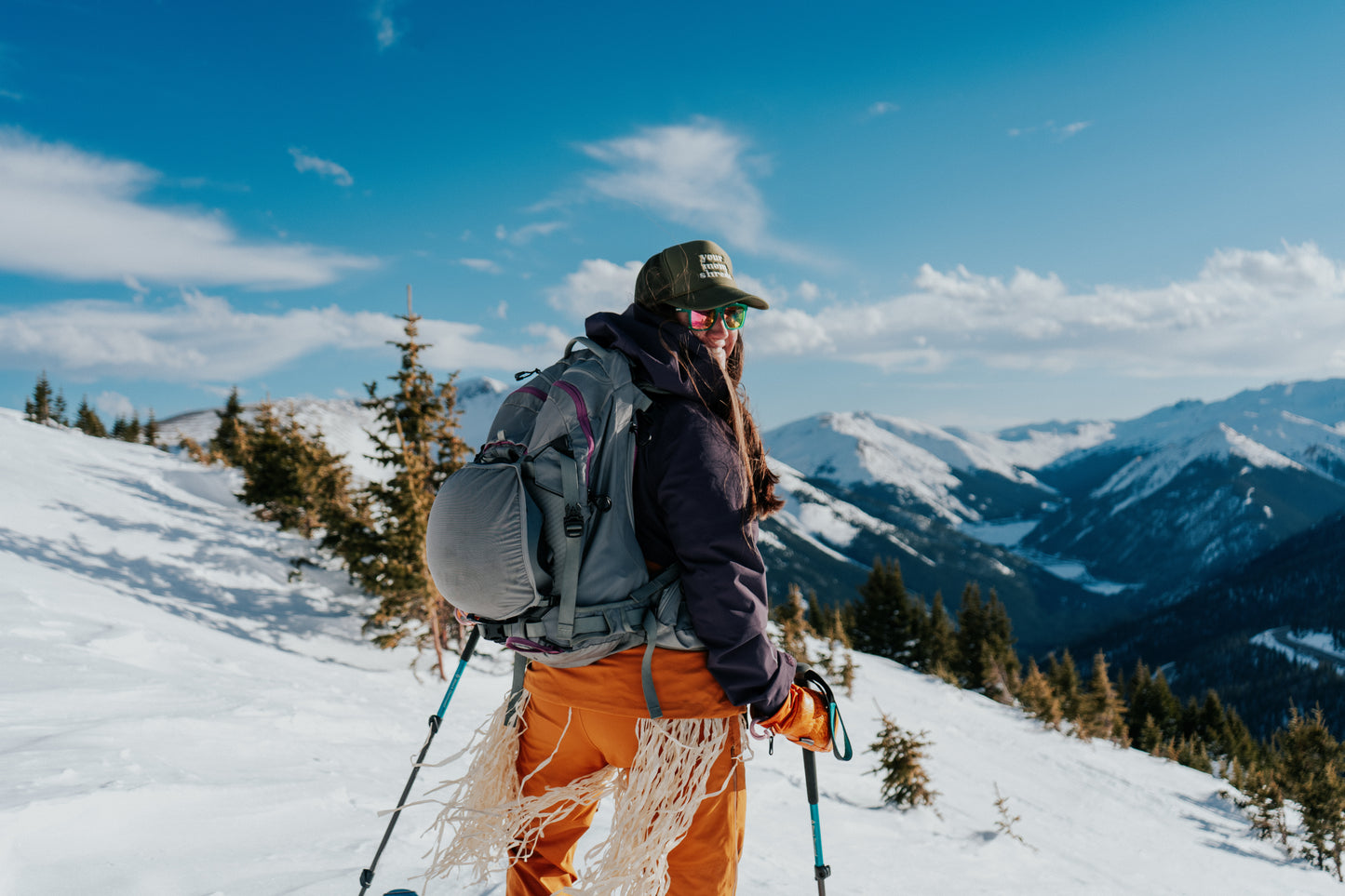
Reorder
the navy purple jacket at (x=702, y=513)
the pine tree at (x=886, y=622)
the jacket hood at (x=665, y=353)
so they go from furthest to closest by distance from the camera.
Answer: the pine tree at (x=886, y=622) < the jacket hood at (x=665, y=353) < the navy purple jacket at (x=702, y=513)

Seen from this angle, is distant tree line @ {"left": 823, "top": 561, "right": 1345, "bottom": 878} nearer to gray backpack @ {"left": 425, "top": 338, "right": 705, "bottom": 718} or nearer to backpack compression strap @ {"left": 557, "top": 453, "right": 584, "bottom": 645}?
gray backpack @ {"left": 425, "top": 338, "right": 705, "bottom": 718}

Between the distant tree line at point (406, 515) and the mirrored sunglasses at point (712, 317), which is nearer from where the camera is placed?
the mirrored sunglasses at point (712, 317)

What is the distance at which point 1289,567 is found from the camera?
15712 centimetres

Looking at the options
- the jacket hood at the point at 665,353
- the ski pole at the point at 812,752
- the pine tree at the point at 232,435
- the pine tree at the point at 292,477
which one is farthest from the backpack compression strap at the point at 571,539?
the pine tree at the point at 232,435

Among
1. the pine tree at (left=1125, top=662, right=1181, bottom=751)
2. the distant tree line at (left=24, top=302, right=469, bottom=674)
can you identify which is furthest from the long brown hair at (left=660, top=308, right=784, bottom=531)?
the pine tree at (left=1125, top=662, right=1181, bottom=751)

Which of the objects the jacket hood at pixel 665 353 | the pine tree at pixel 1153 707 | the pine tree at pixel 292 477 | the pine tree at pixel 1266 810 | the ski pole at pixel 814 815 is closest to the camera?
the jacket hood at pixel 665 353

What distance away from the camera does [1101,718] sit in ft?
90.4

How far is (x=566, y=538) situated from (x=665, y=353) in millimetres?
727

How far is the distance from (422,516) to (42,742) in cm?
958

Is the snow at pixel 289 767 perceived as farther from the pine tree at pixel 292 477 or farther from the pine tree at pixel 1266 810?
the pine tree at pixel 292 477

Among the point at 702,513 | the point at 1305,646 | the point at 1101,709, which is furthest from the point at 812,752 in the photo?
the point at 1305,646

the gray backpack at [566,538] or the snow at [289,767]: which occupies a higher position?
the gray backpack at [566,538]

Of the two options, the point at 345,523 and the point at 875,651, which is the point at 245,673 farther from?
the point at 875,651

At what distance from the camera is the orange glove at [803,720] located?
2428mm
